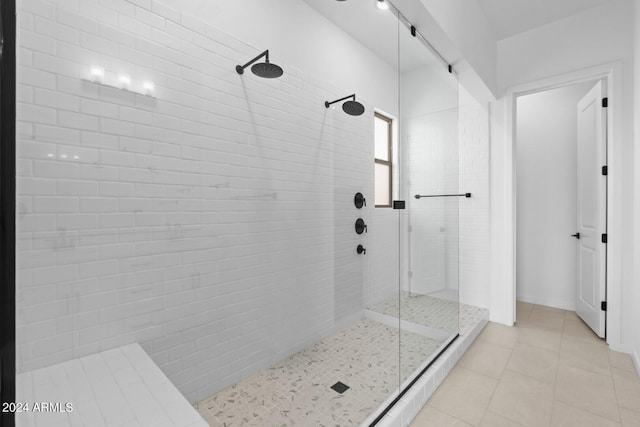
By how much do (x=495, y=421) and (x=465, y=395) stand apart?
24 cm

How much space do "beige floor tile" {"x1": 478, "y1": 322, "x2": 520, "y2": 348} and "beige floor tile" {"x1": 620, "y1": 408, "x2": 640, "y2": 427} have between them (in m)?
0.85

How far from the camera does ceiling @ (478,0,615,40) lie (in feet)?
8.37

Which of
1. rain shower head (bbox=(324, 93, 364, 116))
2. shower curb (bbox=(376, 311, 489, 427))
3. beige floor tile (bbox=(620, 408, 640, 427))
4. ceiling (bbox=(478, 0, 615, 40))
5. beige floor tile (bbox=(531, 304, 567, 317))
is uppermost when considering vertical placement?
ceiling (bbox=(478, 0, 615, 40))

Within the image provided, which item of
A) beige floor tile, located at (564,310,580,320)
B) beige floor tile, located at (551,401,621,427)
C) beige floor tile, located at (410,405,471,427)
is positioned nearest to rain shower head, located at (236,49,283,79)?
beige floor tile, located at (410,405,471,427)

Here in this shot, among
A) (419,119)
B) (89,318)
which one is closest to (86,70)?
(89,318)

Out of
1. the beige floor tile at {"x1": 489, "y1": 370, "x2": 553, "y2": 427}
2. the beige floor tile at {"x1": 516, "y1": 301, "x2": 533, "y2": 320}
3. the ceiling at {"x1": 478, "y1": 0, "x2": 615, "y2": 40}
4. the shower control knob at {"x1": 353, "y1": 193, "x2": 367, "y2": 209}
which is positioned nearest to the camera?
the beige floor tile at {"x1": 489, "y1": 370, "x2": 553, "y2": 427}

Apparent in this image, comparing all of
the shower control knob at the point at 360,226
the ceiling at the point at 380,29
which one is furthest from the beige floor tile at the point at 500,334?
the ceiling at the point at 380,29

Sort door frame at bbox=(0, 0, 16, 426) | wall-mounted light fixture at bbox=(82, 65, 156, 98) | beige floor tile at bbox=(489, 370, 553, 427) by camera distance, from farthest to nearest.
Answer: beige floor tile at bbox=(489, 370, 553, 427), wall-mounted light fixture at bbox=(82, 65, 156, 98), door frame at bbox=(0, 0, 16, 426)

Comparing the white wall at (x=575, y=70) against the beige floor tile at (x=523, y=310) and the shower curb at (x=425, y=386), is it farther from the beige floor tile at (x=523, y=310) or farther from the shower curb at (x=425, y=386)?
the shower curb at (x=425, y=386)

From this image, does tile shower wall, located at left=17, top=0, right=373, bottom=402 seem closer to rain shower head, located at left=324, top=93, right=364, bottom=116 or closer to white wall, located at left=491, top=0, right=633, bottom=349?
rain shower head, located at left=324, top=93, right=364, bottom=116

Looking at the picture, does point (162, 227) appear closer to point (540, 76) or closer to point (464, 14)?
point (464, 14)

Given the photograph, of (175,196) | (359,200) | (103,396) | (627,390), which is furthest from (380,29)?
(627,390)

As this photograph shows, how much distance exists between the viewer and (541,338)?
8.96 feet

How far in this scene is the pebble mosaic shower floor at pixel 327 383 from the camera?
1550mm
